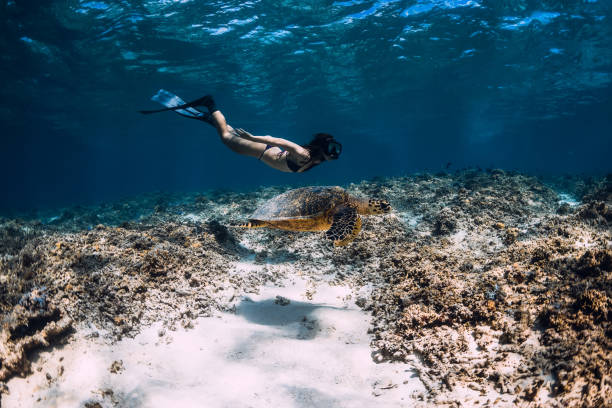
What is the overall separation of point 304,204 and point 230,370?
270cm

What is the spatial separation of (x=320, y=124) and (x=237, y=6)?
33667mm

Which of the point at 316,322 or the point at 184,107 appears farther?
the point at 184,107

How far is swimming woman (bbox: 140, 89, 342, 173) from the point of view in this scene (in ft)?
16.4

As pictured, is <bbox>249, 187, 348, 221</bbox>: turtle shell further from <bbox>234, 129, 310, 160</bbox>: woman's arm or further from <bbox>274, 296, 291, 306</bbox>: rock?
<bbox>274, 296, 291, 306</bbox>: rock

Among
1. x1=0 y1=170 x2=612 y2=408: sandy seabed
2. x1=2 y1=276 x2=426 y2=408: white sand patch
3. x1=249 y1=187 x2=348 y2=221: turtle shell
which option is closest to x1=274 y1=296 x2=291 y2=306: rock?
x1=0 y1=170 x2=612 y2=408: sandy seabed

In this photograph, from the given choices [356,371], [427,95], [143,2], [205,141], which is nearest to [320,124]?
[427,95]

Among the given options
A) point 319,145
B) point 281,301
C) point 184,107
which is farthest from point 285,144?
point 184,107

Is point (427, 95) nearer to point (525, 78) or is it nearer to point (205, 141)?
point (525, 78)

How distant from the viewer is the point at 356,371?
273cm

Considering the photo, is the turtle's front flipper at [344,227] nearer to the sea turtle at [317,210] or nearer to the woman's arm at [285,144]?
the sea turtle at [317,210]

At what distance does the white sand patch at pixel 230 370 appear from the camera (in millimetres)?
2467

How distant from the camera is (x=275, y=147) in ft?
19.4

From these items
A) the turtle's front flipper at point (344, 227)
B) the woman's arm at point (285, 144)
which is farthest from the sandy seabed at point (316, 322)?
the woman's arm at point (285, 144)

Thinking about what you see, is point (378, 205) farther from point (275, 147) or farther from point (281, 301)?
point (275, 147)
